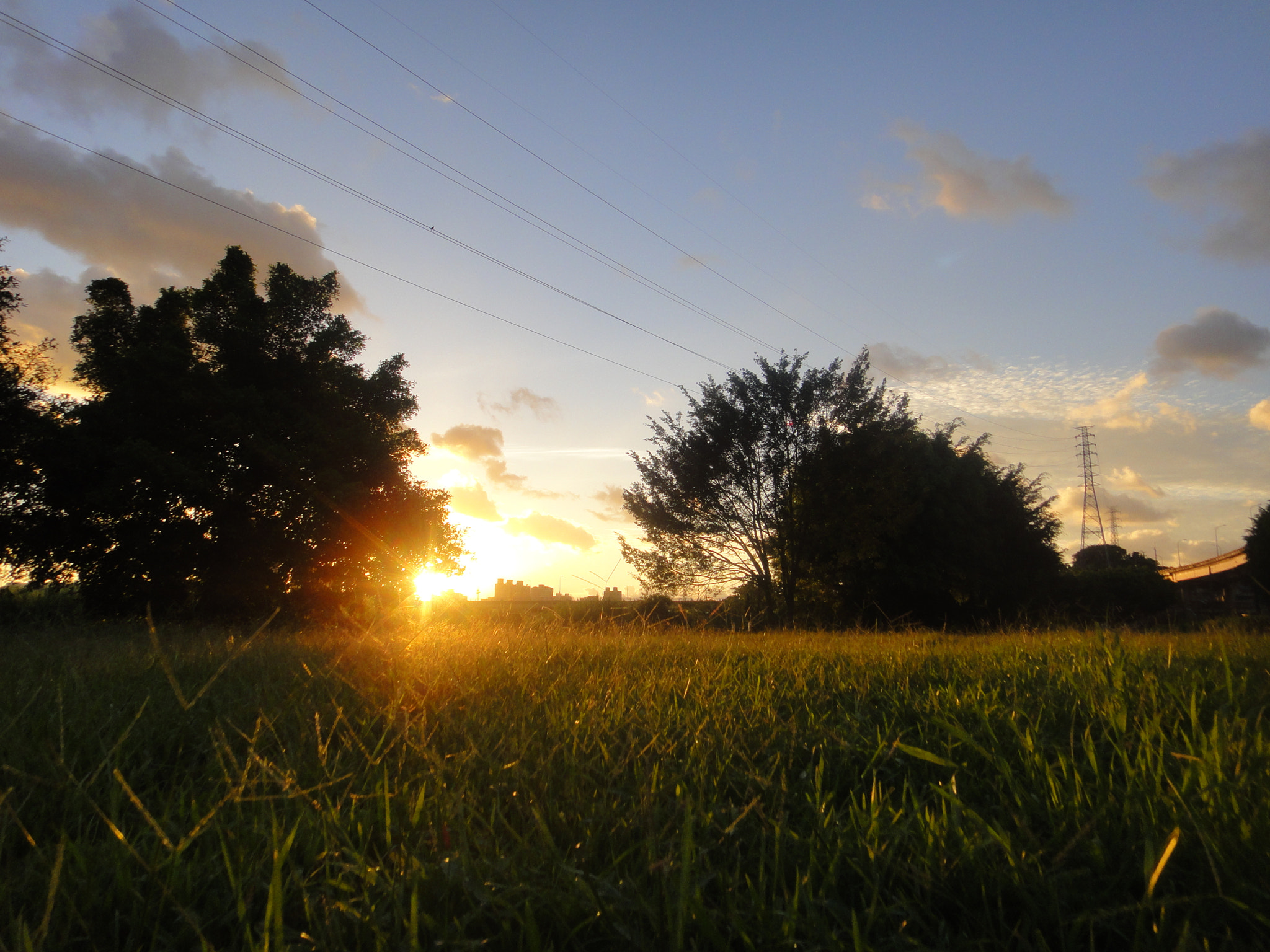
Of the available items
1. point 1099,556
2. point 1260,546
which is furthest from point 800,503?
point 1099,556

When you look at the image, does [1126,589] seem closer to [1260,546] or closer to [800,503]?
[1260,546]

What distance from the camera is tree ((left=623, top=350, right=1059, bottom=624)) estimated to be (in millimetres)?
23984

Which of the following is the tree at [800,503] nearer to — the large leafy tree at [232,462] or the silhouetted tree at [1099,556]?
the large leafy tree at [232,462]

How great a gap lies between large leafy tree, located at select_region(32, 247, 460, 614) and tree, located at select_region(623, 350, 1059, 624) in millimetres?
9069

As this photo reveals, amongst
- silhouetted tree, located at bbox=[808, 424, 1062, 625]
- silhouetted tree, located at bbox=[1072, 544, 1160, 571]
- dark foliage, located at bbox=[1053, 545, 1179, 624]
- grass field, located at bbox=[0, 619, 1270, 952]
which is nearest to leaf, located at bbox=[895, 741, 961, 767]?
grass field, located at bbox=[0, 619, 1270, 952]

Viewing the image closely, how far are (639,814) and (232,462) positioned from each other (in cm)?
2029

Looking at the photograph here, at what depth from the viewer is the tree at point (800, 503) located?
23984 millimetres

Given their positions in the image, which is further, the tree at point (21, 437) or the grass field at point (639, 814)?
the tree at point (21, 437)

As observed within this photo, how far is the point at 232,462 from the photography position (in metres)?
18.5

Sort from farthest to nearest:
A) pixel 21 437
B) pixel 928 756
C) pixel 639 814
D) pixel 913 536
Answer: pixel 913 536, pixel 21 437, pixel 928 756, pixel 639 814

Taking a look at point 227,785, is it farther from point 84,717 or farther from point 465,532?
point 465,532

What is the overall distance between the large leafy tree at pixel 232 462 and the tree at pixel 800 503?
29.8 feet

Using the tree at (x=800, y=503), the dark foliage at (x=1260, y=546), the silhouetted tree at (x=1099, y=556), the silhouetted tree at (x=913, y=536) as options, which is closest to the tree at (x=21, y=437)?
the tree at (x=800, y=503)

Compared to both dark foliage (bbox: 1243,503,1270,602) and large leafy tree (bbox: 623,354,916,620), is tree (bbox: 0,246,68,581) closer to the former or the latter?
large leafy tree (bbox: 623,354,916,620)
